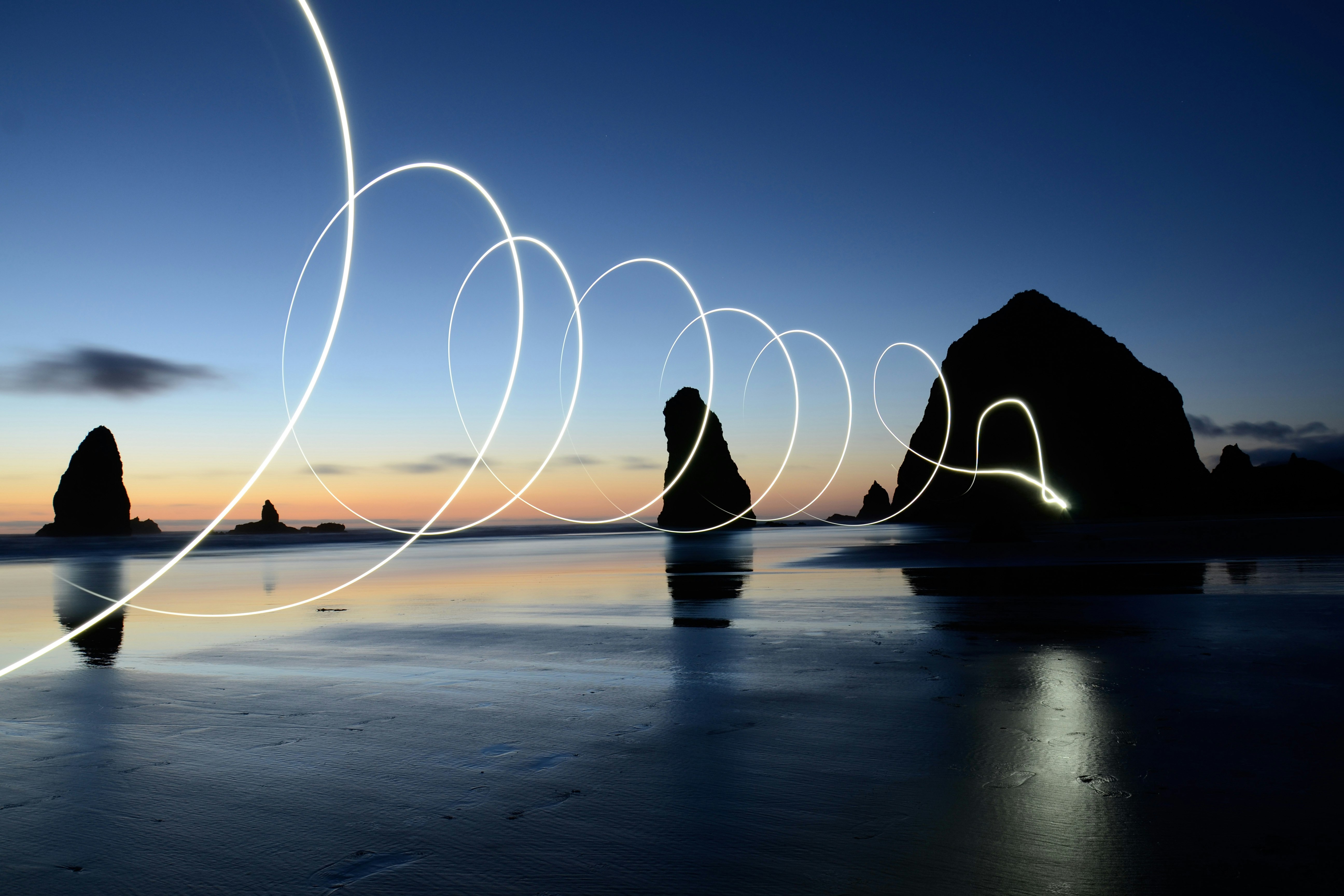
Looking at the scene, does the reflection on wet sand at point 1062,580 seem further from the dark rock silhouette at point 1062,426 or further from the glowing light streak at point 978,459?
the dark rock silhouette at point 1062,426

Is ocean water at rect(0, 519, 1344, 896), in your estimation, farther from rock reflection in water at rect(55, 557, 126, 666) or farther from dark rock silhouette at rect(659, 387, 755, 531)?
dark rock silhouette at rect(659, 387, 755, 531)

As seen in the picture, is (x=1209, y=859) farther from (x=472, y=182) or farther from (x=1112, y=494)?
(x=1112, y=494)

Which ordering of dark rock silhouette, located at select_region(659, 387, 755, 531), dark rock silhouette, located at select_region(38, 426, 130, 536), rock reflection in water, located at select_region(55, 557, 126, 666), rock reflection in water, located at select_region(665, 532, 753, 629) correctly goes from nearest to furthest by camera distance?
rock reflection in water, located at select_region(55, 557, 126, 666), rock reflection in water, located at select_region(665, 532, 753, 629), dark rock silhouette, located at select_region(38, 426, 130, 536), dark rock silhouette, located at select_region(659, 387, 755, 531)

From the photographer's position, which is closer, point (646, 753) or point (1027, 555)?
point (646, 753)

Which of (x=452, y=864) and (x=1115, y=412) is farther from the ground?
(x=1115, y=412)

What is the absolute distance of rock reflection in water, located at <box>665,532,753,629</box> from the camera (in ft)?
41.5

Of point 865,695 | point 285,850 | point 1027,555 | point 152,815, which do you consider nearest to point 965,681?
point 865,695

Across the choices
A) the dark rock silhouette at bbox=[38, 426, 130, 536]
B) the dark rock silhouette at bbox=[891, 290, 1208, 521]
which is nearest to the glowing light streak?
the dark rock silhouette at bbox=[891, 290, 1208, 521]

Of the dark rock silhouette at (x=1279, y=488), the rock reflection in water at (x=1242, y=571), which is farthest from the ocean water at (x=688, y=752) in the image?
the dark rock silhouette at (x=1279, y=488)

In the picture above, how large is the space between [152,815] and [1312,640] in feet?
35.9

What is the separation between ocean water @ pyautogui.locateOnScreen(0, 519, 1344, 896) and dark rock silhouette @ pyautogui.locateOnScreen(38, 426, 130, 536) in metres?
117

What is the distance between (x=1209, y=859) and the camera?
3555 millimetres

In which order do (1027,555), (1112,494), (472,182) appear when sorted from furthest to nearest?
1. (1112,494)
2. (1027,555)
3. (472,182)

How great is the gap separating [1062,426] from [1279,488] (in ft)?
137
